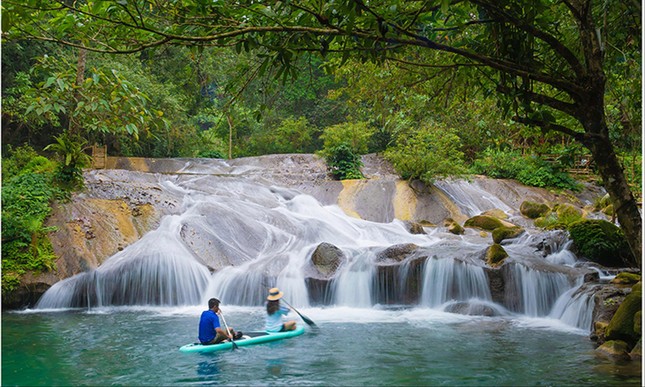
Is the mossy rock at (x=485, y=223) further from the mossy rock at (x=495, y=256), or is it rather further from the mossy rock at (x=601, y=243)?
the mossy rock at (x=495, y=256)

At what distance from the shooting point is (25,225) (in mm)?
12008

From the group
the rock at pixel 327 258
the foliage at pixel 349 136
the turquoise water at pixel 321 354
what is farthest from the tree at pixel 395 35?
the foliage at pixel 349 136

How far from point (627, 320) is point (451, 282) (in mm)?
4468

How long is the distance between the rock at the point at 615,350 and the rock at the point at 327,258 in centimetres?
603

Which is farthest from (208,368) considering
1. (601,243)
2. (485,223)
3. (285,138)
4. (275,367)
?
(285,138)

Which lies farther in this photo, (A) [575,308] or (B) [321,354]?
(A) [575,308]

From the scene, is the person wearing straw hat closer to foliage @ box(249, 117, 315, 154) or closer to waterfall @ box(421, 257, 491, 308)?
waterfall @ box(421, 257, 491, 308)

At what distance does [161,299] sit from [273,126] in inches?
854

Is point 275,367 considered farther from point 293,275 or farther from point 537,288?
point 537,288

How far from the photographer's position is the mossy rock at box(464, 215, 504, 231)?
17.1 meters

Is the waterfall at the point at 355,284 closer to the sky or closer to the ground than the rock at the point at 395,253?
closer to the ground

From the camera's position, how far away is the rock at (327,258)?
1273 centimetres

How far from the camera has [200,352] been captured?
8.07 m

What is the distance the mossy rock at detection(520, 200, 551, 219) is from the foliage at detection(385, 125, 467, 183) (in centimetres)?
236
